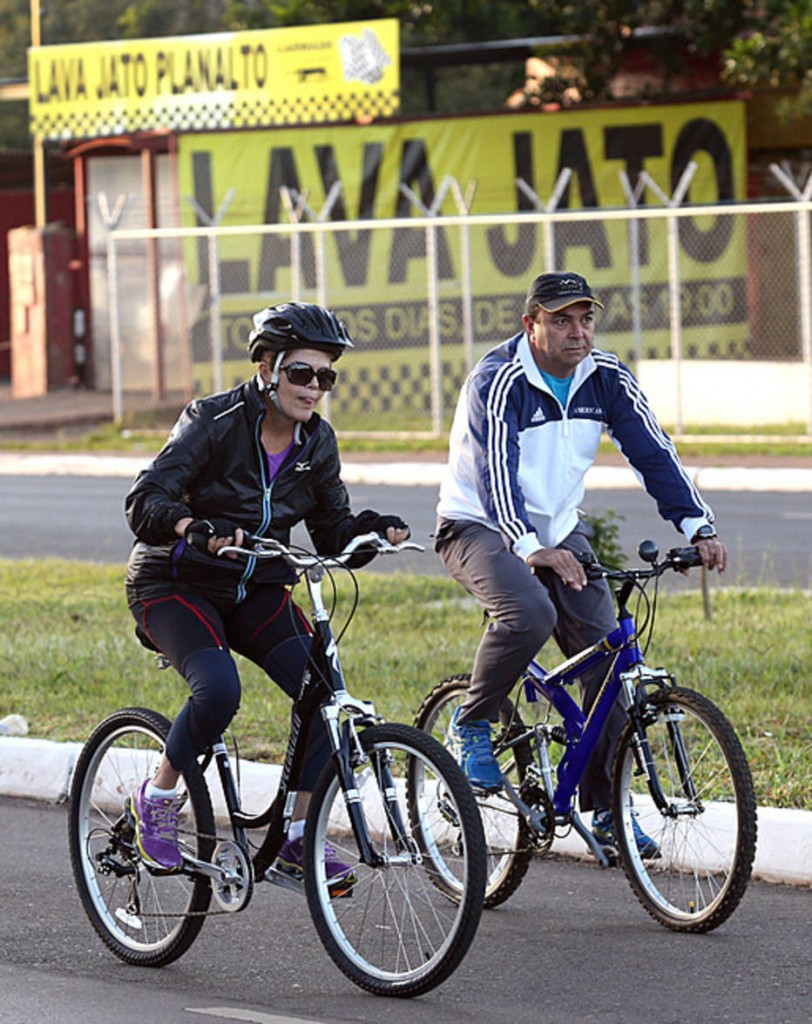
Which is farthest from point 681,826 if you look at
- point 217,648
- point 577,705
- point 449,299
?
point 449,299

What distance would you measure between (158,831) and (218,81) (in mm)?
22722

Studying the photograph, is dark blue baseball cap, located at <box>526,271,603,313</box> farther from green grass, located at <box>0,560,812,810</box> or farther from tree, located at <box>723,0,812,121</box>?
tree, located at <box>723,0,812,121</box>

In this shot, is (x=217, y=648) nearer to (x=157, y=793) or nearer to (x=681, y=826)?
(x=157, y=793)

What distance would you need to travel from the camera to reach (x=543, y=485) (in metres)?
6.04

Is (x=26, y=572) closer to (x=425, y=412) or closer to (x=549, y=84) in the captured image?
(x=425, y=412)

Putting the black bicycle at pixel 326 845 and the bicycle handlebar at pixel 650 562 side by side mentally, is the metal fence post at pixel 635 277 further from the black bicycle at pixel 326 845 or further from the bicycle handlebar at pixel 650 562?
the black bicycle at pixel 326 845

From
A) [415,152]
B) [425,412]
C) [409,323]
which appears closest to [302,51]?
[415,152]

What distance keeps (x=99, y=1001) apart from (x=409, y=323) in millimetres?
21180

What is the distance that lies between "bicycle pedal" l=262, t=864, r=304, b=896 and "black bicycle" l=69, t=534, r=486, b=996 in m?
0.01

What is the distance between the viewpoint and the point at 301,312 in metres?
5.30

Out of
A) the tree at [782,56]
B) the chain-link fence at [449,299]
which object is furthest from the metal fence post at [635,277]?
the tree at [782,56]

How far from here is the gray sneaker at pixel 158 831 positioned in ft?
17.9

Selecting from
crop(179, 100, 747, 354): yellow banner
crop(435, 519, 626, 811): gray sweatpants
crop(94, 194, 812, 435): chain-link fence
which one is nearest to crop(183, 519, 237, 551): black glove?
crop(435, 519, 626, 811): gray sweatpants

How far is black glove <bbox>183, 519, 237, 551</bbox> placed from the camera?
505 centimetres
